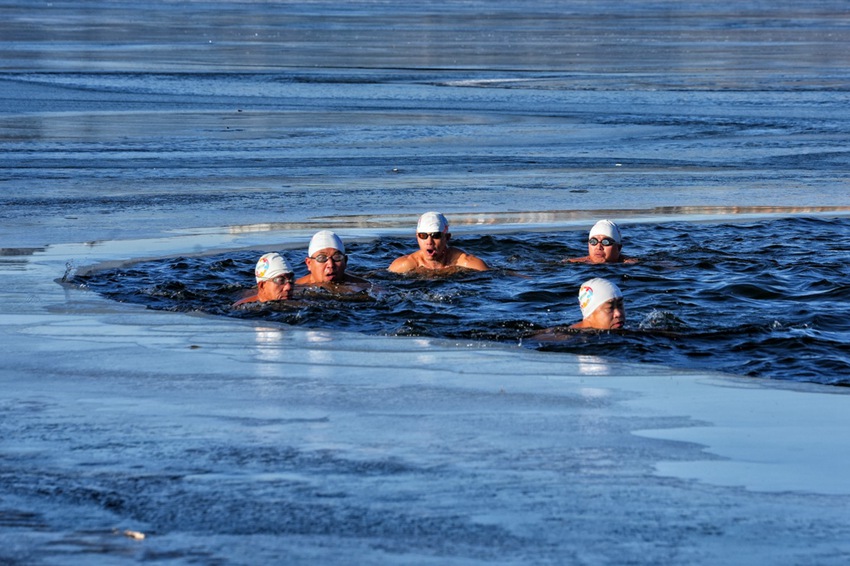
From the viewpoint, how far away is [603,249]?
Result: 547 inches

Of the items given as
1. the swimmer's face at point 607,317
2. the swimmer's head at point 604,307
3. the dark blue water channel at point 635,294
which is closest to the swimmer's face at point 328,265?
the dark blue water channel at point 635,294

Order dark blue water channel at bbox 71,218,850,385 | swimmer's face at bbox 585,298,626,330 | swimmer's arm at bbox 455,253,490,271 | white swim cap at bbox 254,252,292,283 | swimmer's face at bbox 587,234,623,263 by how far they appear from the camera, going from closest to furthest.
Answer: dark blue water channel at bbox 71,218,850,385 → swimmer's face at bbox 585,298,626,330 → white swim cap at bbox 254,252,292,283 → swimmer's arm at bbox 455,253,490,271 → swimmer's face at bbox 587,234,623,263

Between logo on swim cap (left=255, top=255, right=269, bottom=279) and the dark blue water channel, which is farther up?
logo on swim cap (left=255, top=255, right=269, bottom=279)

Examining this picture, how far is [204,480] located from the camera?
20.6 feet

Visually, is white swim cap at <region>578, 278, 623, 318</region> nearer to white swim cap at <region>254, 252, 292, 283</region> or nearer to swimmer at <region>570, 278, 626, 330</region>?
swimmer at <region>570, 278, 626, 330</region>

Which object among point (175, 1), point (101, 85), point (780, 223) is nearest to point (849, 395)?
point (780, 223)

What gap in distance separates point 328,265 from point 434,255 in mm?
1291

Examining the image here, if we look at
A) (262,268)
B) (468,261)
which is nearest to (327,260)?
(262,268)

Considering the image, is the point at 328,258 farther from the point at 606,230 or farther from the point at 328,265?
the point at 606,230

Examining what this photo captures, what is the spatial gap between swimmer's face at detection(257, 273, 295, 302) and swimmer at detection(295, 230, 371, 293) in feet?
2.66

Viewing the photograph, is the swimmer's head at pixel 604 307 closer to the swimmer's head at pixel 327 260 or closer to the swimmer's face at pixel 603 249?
the swimmer's head at pixel 327 260

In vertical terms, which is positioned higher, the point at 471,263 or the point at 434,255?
the point at 434,255

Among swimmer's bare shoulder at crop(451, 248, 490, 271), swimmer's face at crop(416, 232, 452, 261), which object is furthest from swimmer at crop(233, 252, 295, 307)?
swimmer's bare shoulder at crop(451, 248, 490, 271)

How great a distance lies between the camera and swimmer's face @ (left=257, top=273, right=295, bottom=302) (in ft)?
38.5
